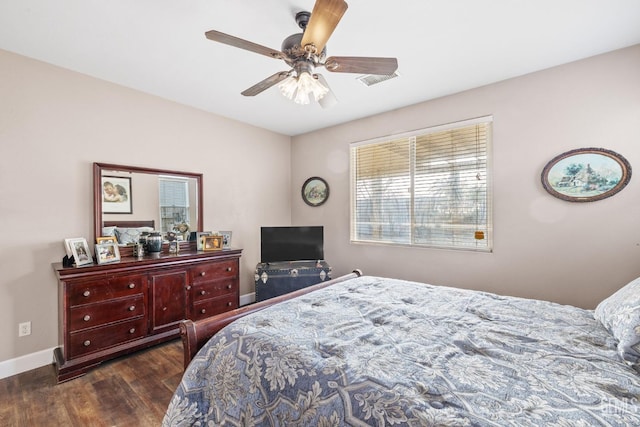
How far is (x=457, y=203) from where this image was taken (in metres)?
3.14

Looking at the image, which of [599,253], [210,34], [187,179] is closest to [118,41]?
[210,34]

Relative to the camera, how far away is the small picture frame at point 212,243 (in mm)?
3371

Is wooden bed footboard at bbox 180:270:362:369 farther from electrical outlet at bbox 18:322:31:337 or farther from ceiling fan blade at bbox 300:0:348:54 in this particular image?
electrical outlet at bbox 18:322:31:337

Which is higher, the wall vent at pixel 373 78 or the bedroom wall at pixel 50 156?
the wall vent at pixel 373 78

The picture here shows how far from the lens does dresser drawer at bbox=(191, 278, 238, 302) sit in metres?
3.06

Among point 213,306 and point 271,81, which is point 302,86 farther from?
point 213,306

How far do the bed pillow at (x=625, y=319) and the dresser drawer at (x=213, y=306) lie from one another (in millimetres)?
3210

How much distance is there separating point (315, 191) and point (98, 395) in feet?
10.7

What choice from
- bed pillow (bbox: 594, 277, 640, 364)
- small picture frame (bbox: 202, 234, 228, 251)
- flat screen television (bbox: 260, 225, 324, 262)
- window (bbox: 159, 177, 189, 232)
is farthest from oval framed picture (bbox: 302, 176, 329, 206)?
bed pillow (bbox: 594, 277, 640, 364)

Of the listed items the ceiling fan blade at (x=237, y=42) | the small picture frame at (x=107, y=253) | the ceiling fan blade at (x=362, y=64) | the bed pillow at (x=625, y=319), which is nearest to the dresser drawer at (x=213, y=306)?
the small picture frame at (x=107, y=253)

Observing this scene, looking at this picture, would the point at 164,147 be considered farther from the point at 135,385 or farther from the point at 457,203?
the point at 457,203

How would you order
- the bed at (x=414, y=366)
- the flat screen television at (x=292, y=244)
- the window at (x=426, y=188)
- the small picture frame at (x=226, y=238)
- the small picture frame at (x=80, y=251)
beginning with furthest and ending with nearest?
1. the flat screen television at (x=292, y=244)
2. the small picture frame at (x=226, y=238)
3. the window at (x=426, y=188)
4. the small picture frame at (x=80, y=251)
5. the bed at (x=414, y=366)

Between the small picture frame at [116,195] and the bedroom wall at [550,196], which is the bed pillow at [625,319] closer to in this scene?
the bedroom wall at [550,196]

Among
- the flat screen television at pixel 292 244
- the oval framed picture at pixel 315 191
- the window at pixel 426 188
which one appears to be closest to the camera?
the window at pixel 426 188
